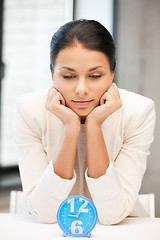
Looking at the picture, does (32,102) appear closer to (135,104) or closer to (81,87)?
(81,87)

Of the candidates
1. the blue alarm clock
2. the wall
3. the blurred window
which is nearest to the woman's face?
the blue alarm clock

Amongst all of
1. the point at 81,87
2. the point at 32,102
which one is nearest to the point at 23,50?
the point at 32,102

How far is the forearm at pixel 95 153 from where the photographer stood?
1.53 metres

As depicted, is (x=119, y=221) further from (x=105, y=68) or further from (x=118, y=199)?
(x=105, y=68)

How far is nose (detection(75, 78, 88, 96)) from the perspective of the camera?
153cm

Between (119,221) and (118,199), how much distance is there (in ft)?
0.27

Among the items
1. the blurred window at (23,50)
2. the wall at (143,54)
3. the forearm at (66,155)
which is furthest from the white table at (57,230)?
the blurred window at (23,50)

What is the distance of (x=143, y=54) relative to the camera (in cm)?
324

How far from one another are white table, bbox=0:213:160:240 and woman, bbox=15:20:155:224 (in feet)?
0.21

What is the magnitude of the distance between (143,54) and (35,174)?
1.89 m

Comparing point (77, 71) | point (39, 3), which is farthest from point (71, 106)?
point (39, 3)

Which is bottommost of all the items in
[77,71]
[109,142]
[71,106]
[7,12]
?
[109,142]

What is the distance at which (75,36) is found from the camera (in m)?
1.56

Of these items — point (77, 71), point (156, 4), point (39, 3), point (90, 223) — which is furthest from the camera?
point (39, 3)
